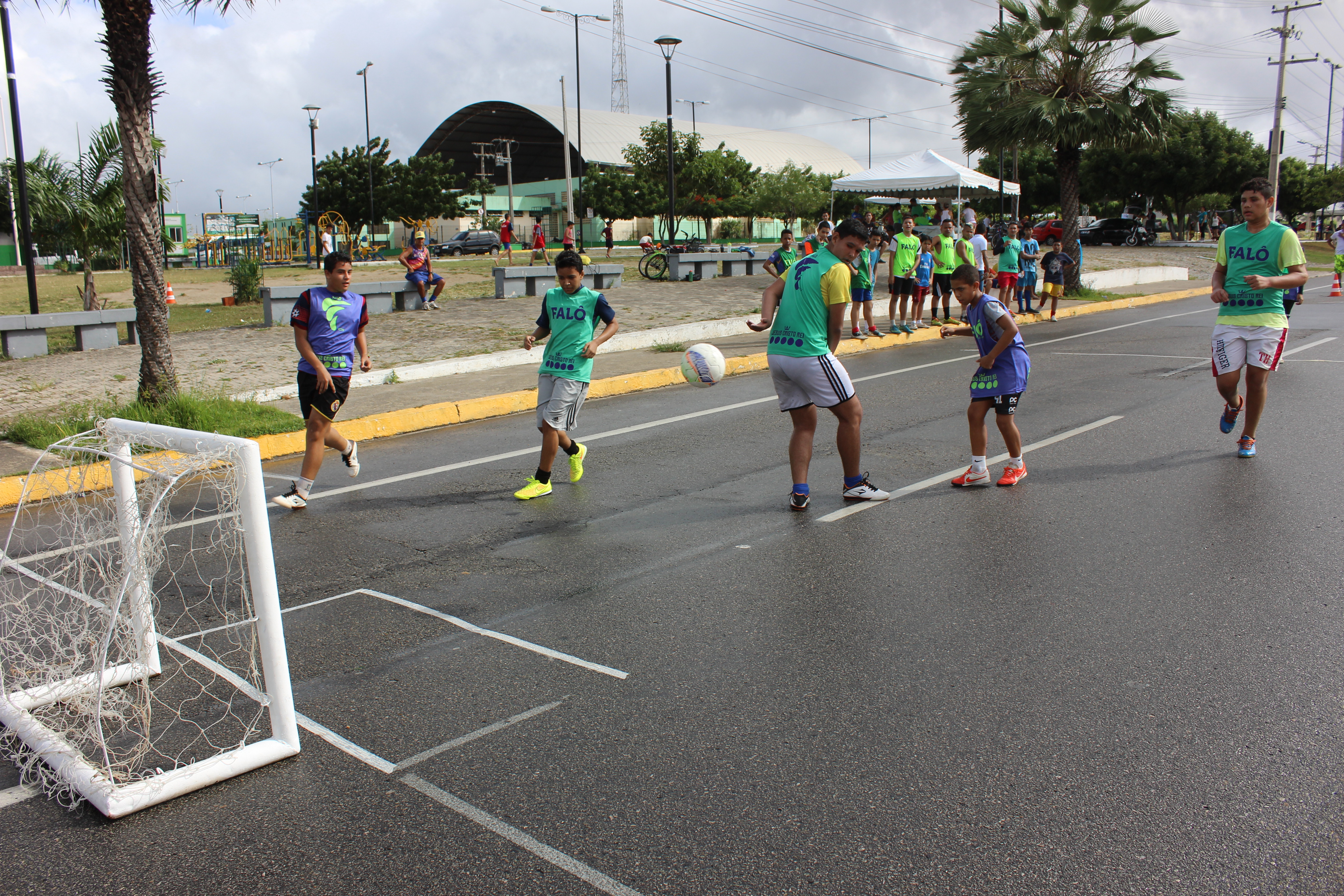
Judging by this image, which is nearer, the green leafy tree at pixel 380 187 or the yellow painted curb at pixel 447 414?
the yellow painted curb at pixel 447 414

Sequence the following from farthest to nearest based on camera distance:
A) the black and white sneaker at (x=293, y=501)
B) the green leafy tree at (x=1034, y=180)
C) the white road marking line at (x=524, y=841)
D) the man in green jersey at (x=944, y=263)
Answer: the green leafy tree at (x=1034, y=180) → the man in green jersey at (x=944, y=263) → the black and white sneaker at (x=293, y=501) → the white road marking line at (x=524, y=841)

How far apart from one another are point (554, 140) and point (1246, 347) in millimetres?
78288

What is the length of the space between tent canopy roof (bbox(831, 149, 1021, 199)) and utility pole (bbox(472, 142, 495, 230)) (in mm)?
40342

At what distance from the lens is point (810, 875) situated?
2.71m

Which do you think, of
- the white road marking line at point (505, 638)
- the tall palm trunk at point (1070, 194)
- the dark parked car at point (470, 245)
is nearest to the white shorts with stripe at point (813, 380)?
the white road marking line at point (505, 638)

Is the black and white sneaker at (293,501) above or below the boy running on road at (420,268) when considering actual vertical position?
below

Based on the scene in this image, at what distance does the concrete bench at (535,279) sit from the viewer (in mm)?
19844

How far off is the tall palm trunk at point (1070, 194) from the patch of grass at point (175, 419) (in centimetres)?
2040

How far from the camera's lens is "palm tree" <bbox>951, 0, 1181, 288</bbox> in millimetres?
23031

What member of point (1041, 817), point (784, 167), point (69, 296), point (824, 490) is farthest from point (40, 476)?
point (784, 167)

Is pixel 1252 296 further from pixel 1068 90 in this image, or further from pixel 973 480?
pixel 1068 90

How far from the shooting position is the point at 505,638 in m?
4.41

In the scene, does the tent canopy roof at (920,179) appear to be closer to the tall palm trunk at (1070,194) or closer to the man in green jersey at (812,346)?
the tall palm trunk at (1070,194)

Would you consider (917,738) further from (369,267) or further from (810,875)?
(369,267)
